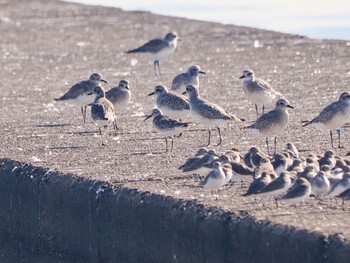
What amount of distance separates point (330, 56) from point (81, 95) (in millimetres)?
5630

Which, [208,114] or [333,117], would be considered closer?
[333,117]

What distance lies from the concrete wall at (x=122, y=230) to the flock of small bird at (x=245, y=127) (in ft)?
2.22

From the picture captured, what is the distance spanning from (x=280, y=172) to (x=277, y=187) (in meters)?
0.85

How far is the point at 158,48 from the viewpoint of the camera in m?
19.9

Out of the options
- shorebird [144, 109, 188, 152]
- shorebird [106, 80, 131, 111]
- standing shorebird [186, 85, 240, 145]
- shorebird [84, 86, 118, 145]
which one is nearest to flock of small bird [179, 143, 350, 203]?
shorebird [144, 109, 188, 152]

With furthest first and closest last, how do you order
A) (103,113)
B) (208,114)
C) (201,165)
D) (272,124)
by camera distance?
(103,113) < (208,114) < (272,124) < (201,165)

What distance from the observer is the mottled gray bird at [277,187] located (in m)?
8.48

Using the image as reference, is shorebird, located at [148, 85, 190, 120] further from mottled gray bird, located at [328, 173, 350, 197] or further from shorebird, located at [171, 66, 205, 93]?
mottled gray bird, located at [328, 173, 350, 197]

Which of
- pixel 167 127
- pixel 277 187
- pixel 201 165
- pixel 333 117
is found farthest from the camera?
pixel 167 127

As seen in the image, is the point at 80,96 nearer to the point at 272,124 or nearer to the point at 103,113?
the point at 103,113

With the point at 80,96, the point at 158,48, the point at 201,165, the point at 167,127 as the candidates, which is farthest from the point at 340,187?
the point at 158,48

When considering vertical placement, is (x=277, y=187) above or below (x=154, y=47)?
below

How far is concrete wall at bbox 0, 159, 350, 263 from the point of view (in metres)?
7.22

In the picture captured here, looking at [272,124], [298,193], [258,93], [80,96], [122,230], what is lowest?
[122,230]
